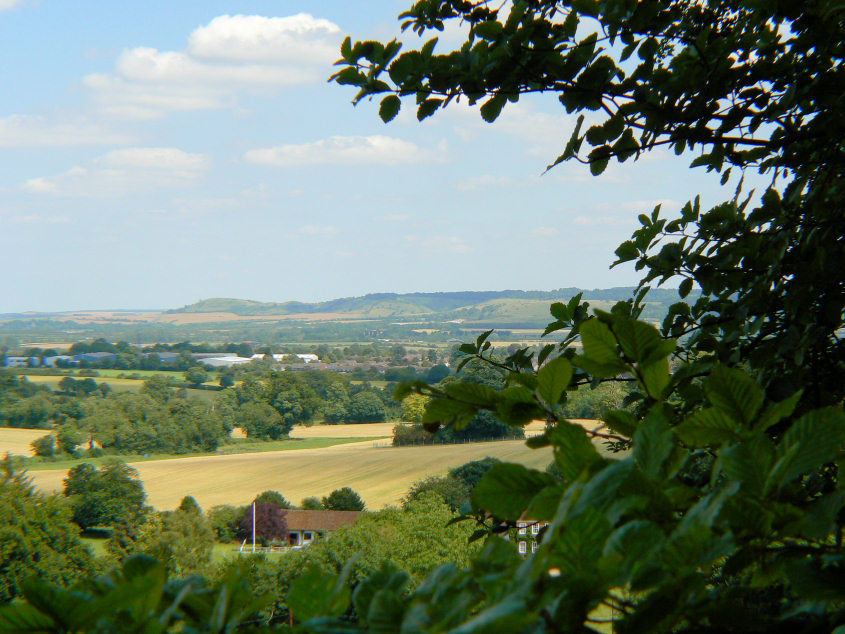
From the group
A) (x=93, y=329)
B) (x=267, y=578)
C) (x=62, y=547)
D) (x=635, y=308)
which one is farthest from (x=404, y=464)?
(x=93, y=329)

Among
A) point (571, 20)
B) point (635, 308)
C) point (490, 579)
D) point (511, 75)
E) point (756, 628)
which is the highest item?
point (571, 20)

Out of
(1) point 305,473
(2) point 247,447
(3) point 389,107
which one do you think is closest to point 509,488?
(3) point 389,107

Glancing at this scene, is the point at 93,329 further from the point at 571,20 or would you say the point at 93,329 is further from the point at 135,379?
the point at 571,20

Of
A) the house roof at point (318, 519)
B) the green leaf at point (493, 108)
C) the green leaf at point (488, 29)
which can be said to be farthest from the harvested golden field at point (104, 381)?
the green leaf at point (488, 29)

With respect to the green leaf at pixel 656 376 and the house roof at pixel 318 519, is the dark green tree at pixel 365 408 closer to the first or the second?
the house roof at pixel 318 519

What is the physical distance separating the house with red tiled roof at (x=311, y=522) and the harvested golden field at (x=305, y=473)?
2.38m

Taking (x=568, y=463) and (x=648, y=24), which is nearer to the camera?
(x=568, y=463)

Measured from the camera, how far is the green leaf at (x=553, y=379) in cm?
97

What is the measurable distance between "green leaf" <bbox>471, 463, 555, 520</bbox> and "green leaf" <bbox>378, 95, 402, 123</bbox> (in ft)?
6.22

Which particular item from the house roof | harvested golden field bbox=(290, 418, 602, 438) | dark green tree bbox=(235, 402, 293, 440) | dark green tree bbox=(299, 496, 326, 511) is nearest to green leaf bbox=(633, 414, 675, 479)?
the house roof

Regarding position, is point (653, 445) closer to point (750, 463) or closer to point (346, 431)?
point (750, 463)

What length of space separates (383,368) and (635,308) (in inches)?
3246

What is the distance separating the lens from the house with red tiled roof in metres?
42.1

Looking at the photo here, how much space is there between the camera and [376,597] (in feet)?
2.20
